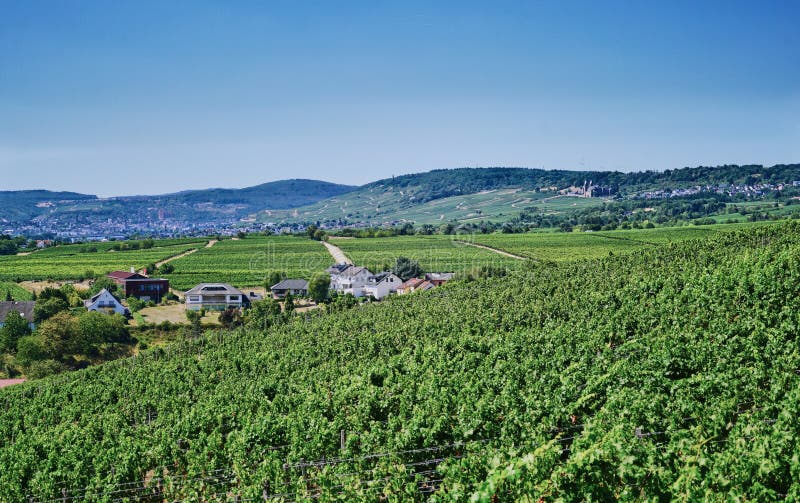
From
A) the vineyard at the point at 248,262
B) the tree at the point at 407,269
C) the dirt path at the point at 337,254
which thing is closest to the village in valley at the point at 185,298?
the tree at the point at 407,269

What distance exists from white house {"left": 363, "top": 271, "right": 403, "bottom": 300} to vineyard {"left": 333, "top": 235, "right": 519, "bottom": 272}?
7192 mm

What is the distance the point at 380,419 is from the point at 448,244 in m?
86.6

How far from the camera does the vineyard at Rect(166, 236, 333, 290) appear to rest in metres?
78.3

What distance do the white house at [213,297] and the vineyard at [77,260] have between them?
79.3ft

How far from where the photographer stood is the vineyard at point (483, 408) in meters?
11.0

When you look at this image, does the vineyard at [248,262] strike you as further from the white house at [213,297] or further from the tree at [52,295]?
the tree at [52,295]

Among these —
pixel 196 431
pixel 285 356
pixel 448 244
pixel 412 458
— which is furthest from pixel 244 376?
pixel 448 244

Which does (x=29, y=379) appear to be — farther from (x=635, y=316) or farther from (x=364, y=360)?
(x=635, y=316)

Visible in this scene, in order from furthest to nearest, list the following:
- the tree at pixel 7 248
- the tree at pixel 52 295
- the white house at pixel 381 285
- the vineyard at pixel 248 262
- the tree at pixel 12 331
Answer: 1. the tree at pixel 7 248
2. the vineyard at pixel 248 262
3. the white house at pixel 381 285
4. the tree at pixel 52 295
5. the tree at pixel 12 331

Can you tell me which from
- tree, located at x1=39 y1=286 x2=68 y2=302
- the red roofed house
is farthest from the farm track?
tree, located at x1=39 y1=286 x2=68 y2=302

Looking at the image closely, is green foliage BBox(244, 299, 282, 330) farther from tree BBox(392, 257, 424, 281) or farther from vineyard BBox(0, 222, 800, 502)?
tree BBox(392, 257, 424, 281)

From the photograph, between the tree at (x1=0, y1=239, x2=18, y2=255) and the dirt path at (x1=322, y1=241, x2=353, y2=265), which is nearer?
the dirt path at (x1=322, y1=241, x2=353, y2=265)

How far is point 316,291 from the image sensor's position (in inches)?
2603

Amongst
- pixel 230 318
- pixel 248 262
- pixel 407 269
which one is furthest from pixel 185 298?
pixel 407 269
